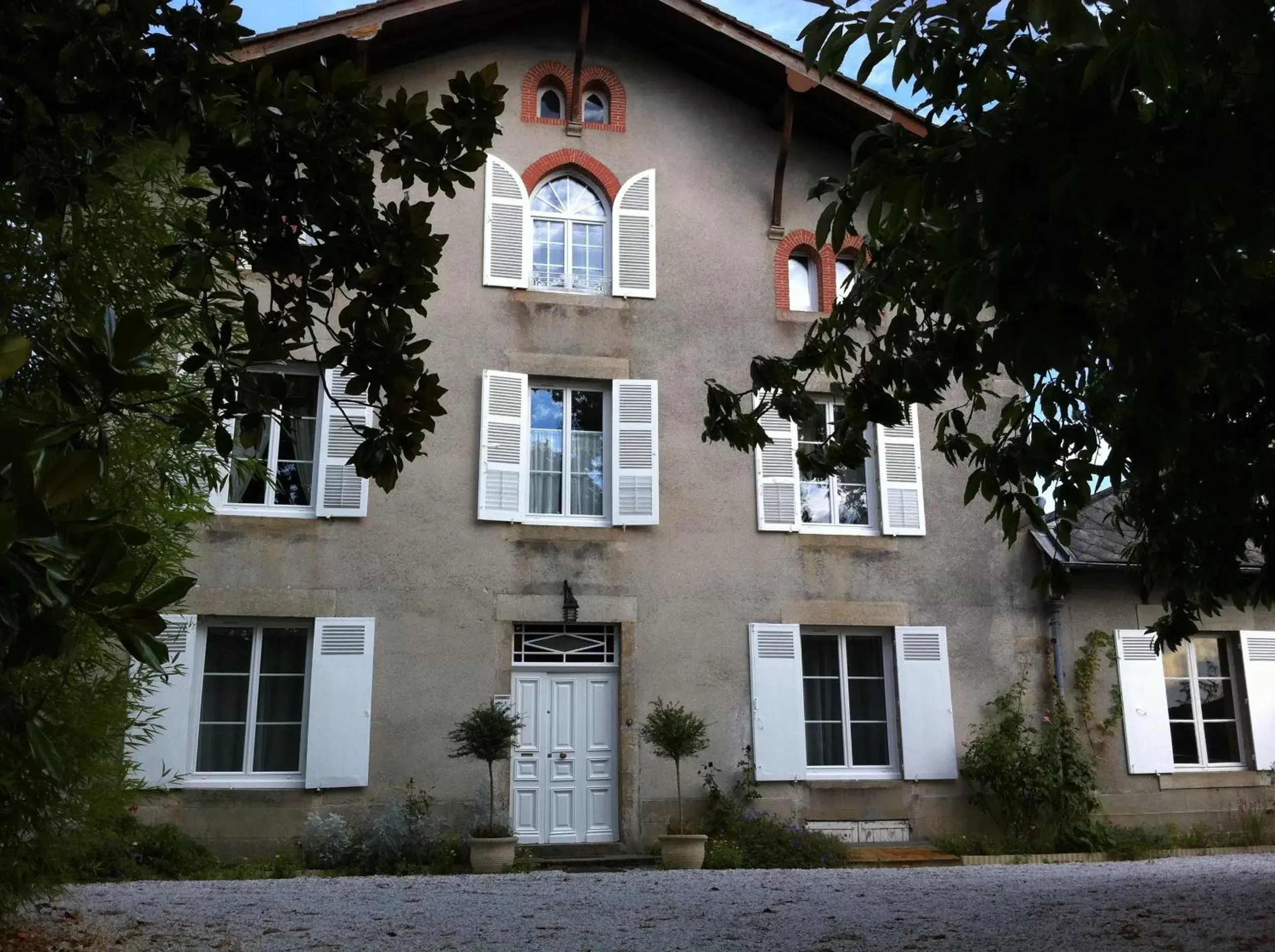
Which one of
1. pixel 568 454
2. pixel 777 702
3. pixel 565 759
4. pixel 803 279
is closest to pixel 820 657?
pixel 777 702

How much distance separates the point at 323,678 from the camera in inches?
372

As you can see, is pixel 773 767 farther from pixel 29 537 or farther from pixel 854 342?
pixel 29 537

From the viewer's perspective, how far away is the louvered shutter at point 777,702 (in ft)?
32.8

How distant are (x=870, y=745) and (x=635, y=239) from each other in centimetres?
538

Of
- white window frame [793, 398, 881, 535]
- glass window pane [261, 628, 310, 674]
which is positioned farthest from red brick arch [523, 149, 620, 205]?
glass window pane [261, 628, 310, 674]

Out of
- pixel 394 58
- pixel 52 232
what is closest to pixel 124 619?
pixel 52 232

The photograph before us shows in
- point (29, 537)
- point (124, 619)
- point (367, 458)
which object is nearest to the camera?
point (29, 537)

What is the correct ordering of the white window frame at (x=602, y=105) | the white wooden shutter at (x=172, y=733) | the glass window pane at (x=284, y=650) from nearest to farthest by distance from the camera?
1. the white wooden shutter at (x=172, y=733)
2. the glass window pane at (x=284, y=650)
3. the white window frame at (x=602, y=105)

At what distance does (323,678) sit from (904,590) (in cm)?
540

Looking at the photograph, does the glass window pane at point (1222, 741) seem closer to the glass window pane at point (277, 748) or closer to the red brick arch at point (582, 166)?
the red brick arch at point (582, 166)

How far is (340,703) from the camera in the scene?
9.42m

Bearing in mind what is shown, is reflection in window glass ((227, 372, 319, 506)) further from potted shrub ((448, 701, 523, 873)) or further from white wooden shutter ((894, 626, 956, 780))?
white wooden shutter ((894, 626, 956, 780))

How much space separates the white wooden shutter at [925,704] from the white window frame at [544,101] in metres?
6.08

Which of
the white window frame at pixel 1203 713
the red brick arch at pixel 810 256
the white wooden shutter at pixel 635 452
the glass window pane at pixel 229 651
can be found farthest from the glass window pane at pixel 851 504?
the glass window pane at pixel 229 651
